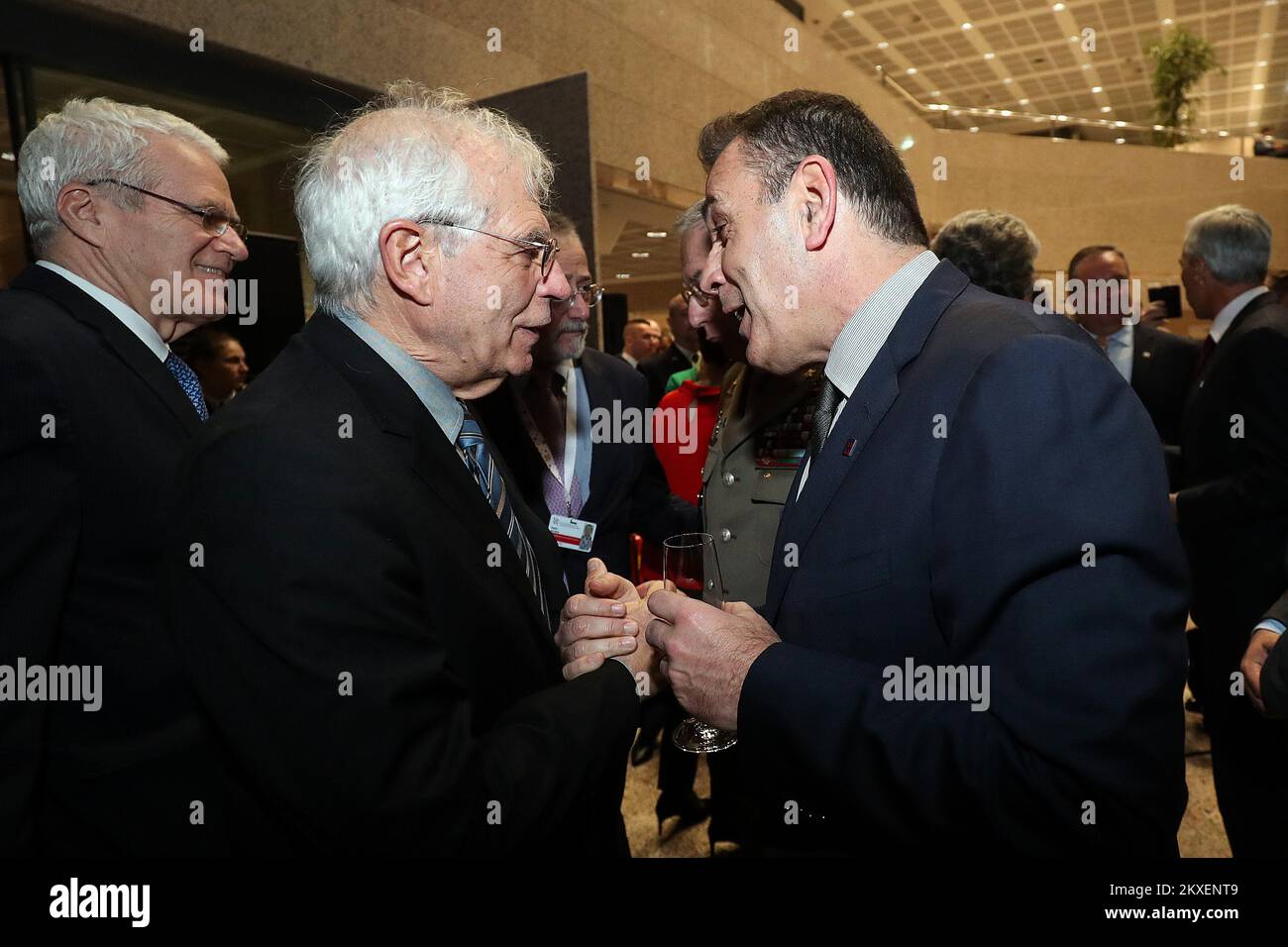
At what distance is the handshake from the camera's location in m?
1.15

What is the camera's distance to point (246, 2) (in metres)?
3.84

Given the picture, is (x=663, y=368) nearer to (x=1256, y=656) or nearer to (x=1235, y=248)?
(x=1235, y=248)

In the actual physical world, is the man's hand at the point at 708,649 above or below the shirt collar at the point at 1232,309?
below

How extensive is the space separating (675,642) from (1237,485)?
100 inches

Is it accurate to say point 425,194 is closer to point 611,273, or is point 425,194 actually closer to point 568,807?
point 568,807

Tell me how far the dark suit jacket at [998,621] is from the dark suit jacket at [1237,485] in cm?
222

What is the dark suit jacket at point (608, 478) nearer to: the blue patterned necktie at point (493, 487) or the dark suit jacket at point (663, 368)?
the blue patterned necktie at point (493, 487)

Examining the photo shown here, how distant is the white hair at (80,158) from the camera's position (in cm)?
179

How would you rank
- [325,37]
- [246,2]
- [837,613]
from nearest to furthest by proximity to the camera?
[837,613] → [246,2] → [325,37]

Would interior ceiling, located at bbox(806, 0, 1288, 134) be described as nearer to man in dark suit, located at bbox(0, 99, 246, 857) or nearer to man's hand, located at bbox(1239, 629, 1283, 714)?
man's hand, located at bbox(1239, 629, 1283, 714)

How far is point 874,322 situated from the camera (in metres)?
1.25

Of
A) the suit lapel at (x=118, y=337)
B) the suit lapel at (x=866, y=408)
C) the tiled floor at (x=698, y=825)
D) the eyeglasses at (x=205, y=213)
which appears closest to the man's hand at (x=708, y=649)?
the suit lapel at (x=866, y=408)
